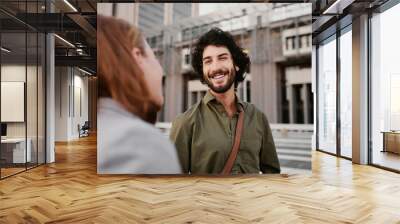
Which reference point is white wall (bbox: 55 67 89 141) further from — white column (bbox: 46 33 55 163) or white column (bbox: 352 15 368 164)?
white column (bbox: 352 15 368 164)

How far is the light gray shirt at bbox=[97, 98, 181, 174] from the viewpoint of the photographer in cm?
555

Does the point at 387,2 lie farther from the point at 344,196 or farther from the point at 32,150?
the point at 32,150

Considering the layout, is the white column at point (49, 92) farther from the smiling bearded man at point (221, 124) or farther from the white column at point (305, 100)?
the white column at point (305, 100)

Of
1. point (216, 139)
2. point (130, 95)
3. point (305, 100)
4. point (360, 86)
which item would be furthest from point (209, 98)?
point (360, 86)

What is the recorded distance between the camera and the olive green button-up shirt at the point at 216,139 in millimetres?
5496

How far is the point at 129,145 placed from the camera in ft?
18.6

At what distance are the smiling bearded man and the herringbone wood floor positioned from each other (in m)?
0.26

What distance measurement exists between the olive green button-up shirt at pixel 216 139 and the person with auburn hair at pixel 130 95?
0.26 meters

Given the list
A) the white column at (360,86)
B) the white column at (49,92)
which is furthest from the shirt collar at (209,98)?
the white column at (49,92)

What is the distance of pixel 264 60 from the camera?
571cm

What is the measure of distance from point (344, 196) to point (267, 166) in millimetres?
1387

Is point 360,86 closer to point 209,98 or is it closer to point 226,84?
point 226,84

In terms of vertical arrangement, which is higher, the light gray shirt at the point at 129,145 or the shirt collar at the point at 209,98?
the shirt collar at the point at 209,98

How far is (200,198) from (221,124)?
1.42 meters
